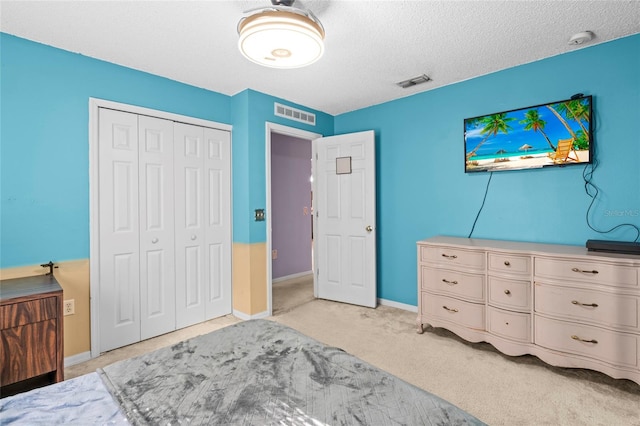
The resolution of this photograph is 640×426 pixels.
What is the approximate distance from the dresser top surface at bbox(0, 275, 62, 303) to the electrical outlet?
0.28 meters

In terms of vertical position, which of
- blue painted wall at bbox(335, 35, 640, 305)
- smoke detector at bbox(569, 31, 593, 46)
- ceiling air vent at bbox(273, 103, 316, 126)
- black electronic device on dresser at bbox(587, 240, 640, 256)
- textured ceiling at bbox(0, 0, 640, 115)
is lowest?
black electronic device on dresser at bbox(587, 240, 640, 256)

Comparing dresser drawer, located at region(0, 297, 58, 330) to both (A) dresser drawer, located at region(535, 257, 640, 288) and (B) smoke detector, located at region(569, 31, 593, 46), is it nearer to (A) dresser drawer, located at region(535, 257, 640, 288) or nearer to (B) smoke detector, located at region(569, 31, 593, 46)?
(A) dresser drawer, located at region(535, 257, 640, 288)

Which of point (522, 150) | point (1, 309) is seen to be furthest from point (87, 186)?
point (522, 150)

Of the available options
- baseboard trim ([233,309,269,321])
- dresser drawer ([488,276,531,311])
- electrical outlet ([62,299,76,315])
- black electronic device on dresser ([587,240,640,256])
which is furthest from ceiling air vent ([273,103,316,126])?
black electronic device on dresser ([587,240,640,256])

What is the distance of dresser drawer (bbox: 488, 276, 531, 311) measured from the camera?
2.36m

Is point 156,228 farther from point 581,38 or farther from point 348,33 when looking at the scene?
point 581,38

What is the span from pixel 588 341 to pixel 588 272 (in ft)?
Result: 1.55

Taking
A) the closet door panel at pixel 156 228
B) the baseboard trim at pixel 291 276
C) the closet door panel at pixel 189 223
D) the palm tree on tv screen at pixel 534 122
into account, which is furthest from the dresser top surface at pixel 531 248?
the baseboard trim at pixel 291 276

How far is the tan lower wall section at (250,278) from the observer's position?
3348mm

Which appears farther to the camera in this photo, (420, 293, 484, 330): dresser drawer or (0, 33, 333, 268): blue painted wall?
(420, 293, 484, 330): dresser drawer

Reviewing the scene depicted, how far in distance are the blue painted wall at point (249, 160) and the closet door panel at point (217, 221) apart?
94 millimetres

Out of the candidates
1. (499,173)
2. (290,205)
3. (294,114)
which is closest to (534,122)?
(499,173)

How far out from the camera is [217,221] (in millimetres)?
3404

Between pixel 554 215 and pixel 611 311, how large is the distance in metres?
0.90
